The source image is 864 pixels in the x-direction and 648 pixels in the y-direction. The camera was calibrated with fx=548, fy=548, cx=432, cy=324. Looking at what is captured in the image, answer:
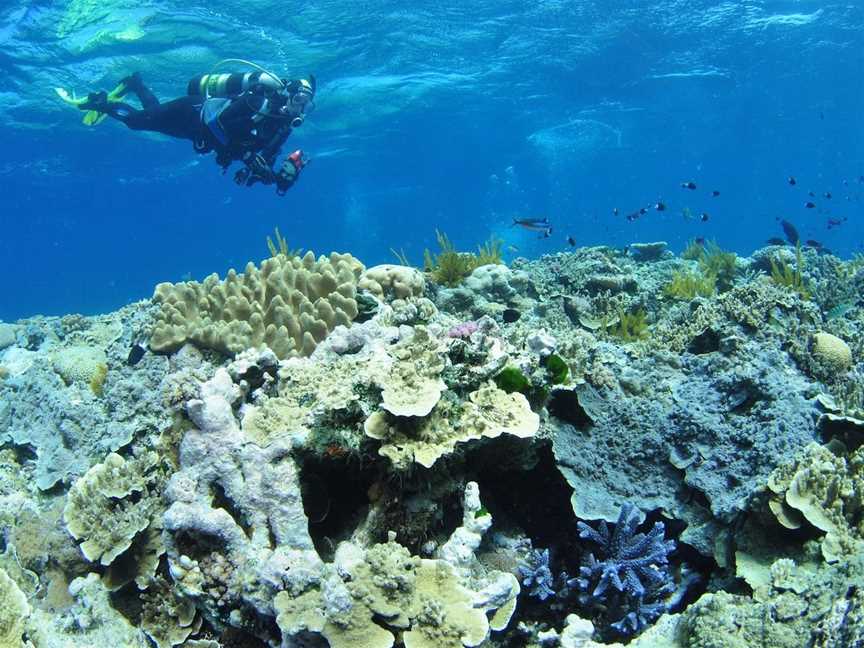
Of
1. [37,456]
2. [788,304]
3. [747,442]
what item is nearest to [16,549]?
[37,456]

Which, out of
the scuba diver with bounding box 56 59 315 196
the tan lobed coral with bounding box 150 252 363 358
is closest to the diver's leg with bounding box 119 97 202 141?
the scuba diver with bounding box 56 59 315 196

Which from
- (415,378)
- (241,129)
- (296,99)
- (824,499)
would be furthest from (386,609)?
(241,129)

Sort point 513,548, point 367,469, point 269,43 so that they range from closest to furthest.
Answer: point 367,469 < point 513,548 < point 269,43

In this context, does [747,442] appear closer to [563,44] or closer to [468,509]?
[468,509]

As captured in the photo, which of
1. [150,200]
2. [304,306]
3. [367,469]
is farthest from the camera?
[150,200]

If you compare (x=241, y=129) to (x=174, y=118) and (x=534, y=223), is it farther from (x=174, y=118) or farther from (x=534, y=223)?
(x=534, y=223)

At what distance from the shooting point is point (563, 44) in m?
29.5

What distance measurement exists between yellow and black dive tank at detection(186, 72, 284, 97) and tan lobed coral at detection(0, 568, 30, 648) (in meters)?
9.81

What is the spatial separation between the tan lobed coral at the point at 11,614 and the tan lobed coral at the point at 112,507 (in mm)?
361

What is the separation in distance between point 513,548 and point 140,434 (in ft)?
10.1

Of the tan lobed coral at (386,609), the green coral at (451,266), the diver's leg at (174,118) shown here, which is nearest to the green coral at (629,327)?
the green coral at (451,266)

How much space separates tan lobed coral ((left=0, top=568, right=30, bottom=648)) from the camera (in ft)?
9.57

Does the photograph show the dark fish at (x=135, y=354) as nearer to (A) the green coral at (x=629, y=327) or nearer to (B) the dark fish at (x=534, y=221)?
(A) the green coral at (x=629, y=327)

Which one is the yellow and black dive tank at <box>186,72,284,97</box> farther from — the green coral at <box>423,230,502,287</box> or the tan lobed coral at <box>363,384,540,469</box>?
the tan lobed coral at <box>363,384,540,469</box>
